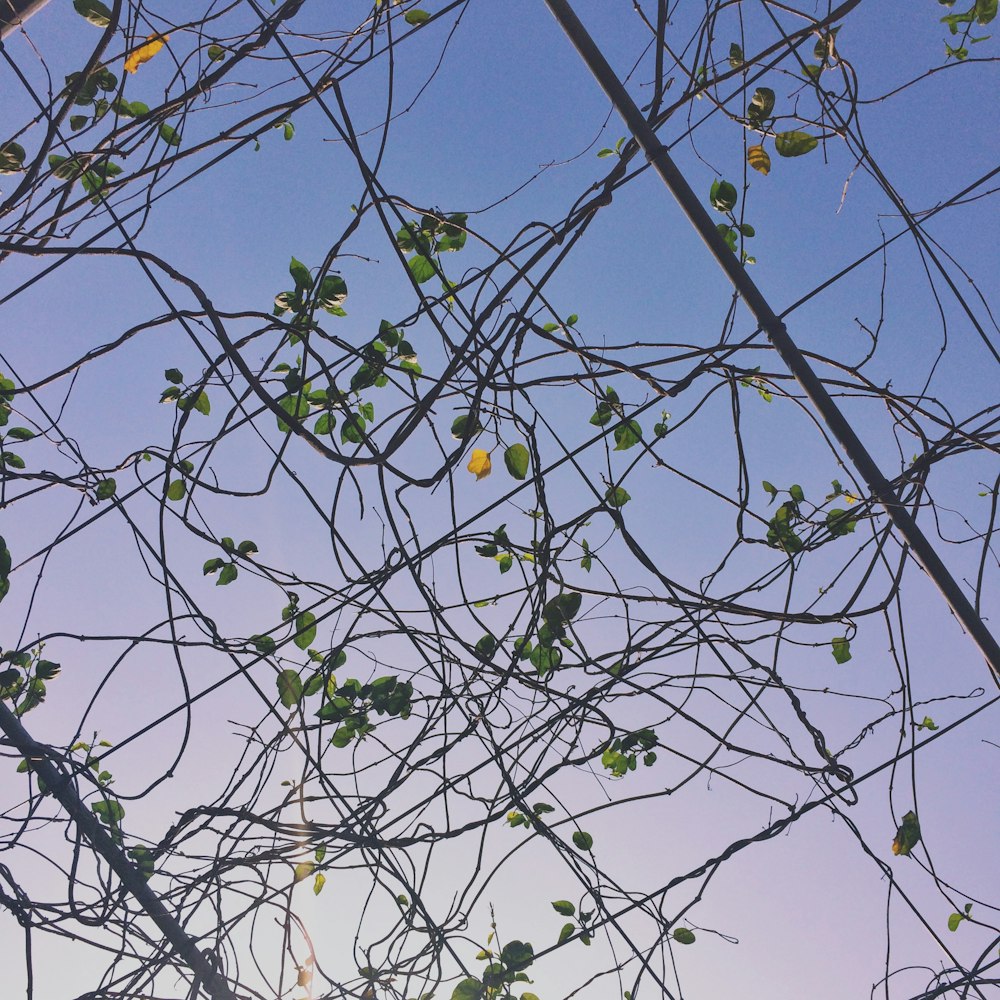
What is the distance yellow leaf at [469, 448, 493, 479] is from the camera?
1298mm

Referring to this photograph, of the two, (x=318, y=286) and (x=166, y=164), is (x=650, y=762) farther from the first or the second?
(x=166, y=164)

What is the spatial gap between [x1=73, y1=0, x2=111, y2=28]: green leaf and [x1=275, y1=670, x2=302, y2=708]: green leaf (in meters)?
1.18

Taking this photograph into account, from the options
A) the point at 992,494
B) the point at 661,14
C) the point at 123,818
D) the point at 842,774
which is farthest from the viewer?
the point at 123,818

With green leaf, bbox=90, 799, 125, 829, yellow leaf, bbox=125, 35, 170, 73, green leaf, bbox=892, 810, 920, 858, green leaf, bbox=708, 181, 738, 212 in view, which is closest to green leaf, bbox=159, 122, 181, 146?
yellow leaf, bbox=125, 35, 170, 73

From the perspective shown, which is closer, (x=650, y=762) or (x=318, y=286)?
(x=318, y=286)

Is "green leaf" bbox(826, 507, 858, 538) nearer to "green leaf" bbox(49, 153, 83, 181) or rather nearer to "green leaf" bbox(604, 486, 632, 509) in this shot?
"green leaf" bbox(604, 486, 632, 509)

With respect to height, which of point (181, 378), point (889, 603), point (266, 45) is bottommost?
point (889, 603)

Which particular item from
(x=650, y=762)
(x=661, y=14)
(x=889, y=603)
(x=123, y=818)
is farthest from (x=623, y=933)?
(x=661, y=14)

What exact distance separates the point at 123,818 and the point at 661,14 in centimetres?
166

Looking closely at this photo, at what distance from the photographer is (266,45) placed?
1227 mm

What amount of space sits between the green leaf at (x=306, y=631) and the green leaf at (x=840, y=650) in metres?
0.98

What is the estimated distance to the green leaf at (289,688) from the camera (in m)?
1.42

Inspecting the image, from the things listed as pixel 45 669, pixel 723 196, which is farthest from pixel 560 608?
pixel 45 669

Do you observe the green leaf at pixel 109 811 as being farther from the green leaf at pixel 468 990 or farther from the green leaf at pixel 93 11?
the green leaf at pixel 93 11
